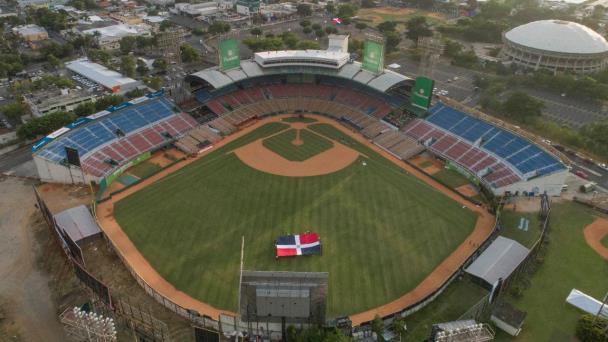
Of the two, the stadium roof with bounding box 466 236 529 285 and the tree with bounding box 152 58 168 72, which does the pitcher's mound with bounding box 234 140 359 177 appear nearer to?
the stadium roof with bounding box 466 236 529 285

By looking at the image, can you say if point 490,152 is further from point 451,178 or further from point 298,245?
point 298,245

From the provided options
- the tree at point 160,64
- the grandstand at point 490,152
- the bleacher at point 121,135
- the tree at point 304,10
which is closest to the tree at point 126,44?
the tree at point 160,64

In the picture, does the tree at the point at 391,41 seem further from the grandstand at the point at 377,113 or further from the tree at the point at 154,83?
the tree at the point at 154,83

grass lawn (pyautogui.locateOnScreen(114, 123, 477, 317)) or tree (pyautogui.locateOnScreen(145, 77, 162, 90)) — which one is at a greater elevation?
tree (pyautogui.locateOnScreen(145, 77, 162, 90))

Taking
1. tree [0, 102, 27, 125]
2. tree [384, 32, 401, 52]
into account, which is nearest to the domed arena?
tree [384, 32, 401, 52]

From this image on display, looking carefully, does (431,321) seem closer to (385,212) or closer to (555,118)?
(385,212)
